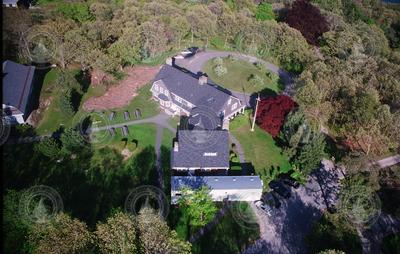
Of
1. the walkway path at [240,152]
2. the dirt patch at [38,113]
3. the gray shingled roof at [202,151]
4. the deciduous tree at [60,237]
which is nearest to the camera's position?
the deciduous tree at [60,237]

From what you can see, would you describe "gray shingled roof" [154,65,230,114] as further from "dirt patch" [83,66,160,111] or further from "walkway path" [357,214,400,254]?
"walkway path" [357,214,400,254]

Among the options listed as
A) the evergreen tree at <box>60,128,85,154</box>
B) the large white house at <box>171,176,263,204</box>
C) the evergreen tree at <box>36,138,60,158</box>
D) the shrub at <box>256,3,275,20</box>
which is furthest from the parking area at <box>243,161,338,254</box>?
the shrub at <box>256,3,275,20</box>

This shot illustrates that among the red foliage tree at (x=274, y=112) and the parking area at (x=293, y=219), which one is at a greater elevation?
the red foliage tree at (x=274, y=112)

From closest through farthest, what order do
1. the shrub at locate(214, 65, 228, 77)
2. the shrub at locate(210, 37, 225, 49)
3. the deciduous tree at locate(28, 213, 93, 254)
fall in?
1. the deciduous tree at locate(28, 213, 93, 254)
2. the shrub at locate(214, 65, 228, 77)
3. the shrub at locate(210, 37, 225, 49)

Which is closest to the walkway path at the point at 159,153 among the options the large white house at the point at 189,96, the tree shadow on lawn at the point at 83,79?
the large white house at the point at 189,96

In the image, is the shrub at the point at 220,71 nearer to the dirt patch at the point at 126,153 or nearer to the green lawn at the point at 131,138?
the green lawn at the point at 131,138

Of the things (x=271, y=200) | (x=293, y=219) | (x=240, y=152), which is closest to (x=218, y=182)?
(x=271, y=200)

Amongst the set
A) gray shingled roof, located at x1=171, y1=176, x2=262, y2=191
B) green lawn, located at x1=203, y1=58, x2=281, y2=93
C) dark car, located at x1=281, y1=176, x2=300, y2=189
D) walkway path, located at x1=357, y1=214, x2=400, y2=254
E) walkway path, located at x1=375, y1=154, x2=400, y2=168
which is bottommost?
walkway path, located at x1=357, y1=214, x2=400, y2=254
